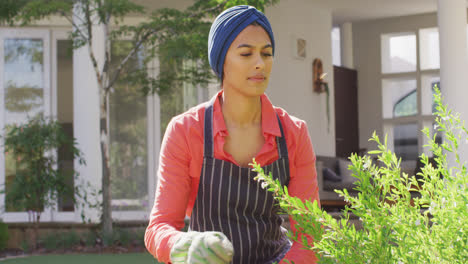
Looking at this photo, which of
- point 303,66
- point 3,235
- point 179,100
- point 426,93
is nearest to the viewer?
point 3,235

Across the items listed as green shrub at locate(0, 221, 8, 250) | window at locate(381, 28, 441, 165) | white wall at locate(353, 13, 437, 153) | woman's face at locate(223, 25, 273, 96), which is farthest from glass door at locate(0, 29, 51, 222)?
white wall at locate(353, 13, 437, 153)

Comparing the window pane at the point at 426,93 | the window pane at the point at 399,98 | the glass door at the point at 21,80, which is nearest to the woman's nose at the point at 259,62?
the glass door at the point at 21,80

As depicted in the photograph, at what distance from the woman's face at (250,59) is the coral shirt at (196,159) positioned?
11 cm

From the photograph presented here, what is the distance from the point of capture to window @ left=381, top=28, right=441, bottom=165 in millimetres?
12875

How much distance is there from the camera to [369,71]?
1350 cm

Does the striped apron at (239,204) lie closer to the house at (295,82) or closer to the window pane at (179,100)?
the house at (295,82)

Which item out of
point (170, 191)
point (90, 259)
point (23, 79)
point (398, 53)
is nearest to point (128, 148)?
point (23, 79)

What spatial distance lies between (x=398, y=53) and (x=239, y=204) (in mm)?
13154

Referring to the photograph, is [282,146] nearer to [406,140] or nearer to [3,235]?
[3,235]

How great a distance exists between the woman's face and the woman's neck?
0.26 feet

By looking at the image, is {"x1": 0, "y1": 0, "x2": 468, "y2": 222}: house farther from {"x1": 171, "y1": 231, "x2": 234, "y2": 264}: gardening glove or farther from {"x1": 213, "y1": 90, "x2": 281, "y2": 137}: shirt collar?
{"x1": 171, "y1": 231, "x2": 234, "y2": 264}: gardening glove

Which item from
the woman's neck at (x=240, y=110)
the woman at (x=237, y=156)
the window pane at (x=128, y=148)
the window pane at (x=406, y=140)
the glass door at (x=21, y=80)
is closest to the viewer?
the woman at (x=237, y=156)

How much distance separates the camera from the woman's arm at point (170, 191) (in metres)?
1.24

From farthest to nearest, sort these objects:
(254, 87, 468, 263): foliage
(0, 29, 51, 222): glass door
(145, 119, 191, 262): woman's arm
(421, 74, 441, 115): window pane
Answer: (421, 74, 441, 115): window pane
(0, 29, 51, 222): glass door
(145, 119, 191, 262): woman's arm
(254, 87, 468, 263): foliage
